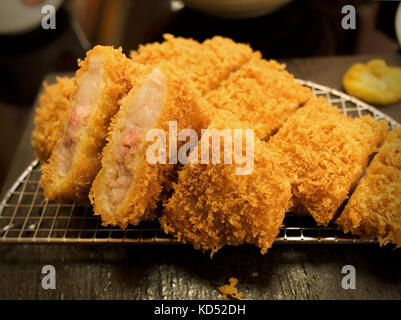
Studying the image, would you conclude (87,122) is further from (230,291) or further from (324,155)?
(324,155)

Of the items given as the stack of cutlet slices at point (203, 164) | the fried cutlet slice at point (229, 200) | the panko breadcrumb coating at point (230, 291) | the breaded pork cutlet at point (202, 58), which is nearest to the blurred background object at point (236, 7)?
the breaded pork cutlet at point (202, 58)

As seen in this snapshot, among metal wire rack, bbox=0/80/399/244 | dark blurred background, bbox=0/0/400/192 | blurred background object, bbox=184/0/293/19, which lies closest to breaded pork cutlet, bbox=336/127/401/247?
metal wire rack, bbox=0/80/399/244

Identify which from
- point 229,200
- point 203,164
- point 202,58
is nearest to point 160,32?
point 202,58

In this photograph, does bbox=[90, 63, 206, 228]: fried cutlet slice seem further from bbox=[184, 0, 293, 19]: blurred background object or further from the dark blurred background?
bbox=[184, 0, 293, 19]: blurred background object

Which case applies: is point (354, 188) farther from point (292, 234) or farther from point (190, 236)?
point (190, 236)

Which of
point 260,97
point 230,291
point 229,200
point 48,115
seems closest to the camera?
point 229,200
